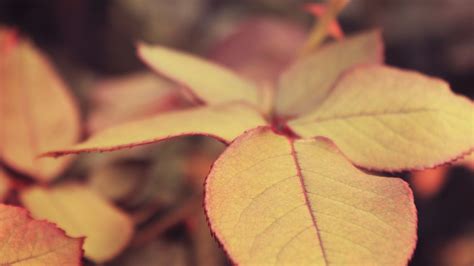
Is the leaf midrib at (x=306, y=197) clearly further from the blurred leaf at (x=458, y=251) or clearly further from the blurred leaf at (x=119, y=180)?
the blurred leaf at (x=458, y=251)

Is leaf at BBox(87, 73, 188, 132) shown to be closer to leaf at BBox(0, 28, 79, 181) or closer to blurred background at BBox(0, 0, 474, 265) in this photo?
blurred background at BBox(0, 0, 474, 265)

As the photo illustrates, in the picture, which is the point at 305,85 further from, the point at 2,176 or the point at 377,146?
the point at 2,176

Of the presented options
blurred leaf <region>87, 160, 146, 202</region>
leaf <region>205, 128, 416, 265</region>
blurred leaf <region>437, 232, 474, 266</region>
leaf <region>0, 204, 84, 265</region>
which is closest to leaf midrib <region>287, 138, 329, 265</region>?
leaf <region>205, 128, 416, 265</region>

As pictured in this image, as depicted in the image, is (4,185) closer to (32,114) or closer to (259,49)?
(32,114)

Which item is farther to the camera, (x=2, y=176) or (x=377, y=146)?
(x=2, y=176)

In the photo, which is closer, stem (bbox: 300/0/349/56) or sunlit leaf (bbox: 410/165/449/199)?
stem (bbox: 300/0/349/56)

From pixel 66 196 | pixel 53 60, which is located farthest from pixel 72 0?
pixel 66 196
